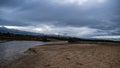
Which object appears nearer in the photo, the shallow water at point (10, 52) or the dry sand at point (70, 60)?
the dry sand at point (70, 60)

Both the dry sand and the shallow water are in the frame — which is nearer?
the dry sand

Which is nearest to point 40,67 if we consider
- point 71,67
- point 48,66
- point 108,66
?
point 48,66

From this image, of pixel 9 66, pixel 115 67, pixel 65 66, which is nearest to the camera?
pixel 115 67

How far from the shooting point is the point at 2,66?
54.7 feet

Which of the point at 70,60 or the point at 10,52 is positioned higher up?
the point at 70,60

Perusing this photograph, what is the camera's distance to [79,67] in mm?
13938

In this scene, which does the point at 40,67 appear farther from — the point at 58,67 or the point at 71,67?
the point at 71,67

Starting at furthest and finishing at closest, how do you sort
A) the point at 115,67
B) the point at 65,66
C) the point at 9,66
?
the point at 9,66
the point at 65,66
the point at 115,67

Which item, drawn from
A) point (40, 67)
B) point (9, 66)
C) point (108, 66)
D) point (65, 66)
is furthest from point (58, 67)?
point (9, 66)

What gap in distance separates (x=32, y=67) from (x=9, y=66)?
264 centimetres

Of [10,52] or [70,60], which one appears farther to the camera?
[10,52]

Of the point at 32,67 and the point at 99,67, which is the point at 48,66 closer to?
the point at 32,67

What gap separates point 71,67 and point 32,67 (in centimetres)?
385

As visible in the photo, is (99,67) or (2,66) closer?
(99,67)
